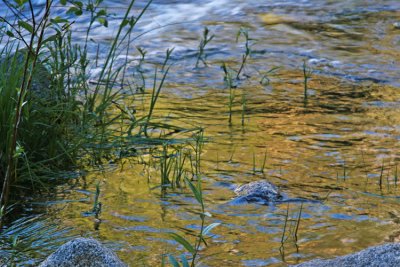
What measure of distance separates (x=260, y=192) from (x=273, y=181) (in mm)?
364

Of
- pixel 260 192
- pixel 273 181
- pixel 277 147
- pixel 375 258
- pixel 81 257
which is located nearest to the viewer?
pixel 375 258

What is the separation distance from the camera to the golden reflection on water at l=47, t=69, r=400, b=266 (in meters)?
4.12

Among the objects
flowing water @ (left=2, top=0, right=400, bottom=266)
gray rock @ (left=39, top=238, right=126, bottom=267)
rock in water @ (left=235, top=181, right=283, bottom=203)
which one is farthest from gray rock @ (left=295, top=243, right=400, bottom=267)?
rock in water @ (left=235, top=181, right=283, bottom=203)

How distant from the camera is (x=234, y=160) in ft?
17.9

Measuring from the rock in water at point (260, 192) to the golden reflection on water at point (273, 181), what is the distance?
93mm

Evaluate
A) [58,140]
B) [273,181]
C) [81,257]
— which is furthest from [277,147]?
[81,257]

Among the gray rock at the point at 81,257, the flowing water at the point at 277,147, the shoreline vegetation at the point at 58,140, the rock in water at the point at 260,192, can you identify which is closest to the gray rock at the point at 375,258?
the flowing water at the point at 277,147

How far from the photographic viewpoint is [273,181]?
503 cm

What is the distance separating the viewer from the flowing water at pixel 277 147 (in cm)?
420

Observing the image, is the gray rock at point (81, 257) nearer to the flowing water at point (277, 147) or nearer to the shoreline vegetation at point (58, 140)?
the flowing water at point (277, 147)

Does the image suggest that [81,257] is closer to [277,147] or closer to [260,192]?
[260,192]

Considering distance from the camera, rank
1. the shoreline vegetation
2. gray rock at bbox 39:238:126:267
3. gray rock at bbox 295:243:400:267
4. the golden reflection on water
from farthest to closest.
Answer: the shoreline vegetation < the golden reflection on water < gray rock at bbox 39:238:126:267 < gray rock at bbox 295:243:400:267

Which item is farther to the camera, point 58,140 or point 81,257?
point 58,140

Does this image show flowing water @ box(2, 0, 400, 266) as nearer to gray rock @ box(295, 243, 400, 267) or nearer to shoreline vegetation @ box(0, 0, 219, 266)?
shoreline vegetation @ box(0, 0, 219, 266)
